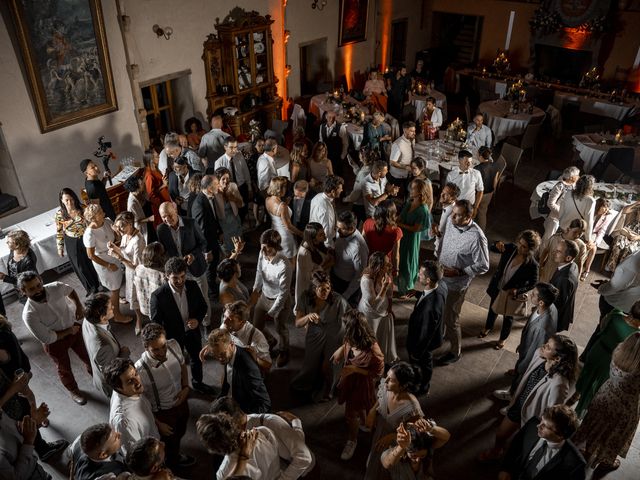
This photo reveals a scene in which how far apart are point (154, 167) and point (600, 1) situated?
1165 centimetres

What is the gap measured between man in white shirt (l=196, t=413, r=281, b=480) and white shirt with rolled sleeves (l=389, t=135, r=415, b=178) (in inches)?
198

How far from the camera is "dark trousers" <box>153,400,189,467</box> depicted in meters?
3.49

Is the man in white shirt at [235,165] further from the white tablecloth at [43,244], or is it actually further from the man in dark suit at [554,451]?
the man in dark suit at [554,451]

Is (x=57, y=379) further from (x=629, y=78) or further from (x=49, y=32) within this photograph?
(x=629, y=78)

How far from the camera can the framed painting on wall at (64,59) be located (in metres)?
6.43

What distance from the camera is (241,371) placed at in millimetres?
3297

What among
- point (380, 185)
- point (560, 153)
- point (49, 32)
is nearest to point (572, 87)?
point (560, 153)

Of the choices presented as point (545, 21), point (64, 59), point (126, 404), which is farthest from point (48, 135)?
point (545, 21)

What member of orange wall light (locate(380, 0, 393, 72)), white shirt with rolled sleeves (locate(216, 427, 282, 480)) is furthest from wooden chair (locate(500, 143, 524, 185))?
orange wall light (locate(380, 0, 393, 72))

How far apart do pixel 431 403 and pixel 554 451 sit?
180 centimetres

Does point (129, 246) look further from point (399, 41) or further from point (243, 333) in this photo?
point (399, 41)

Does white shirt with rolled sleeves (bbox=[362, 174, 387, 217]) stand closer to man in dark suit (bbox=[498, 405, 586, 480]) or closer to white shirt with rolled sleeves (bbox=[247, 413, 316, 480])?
man in dark suit (bbox=[498, 405, 586, 480])

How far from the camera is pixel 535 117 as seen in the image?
9914 mm

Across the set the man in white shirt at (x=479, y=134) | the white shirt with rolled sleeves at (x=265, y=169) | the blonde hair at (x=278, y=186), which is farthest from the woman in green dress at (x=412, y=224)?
the man in white shirt at (x=479, y=134)
